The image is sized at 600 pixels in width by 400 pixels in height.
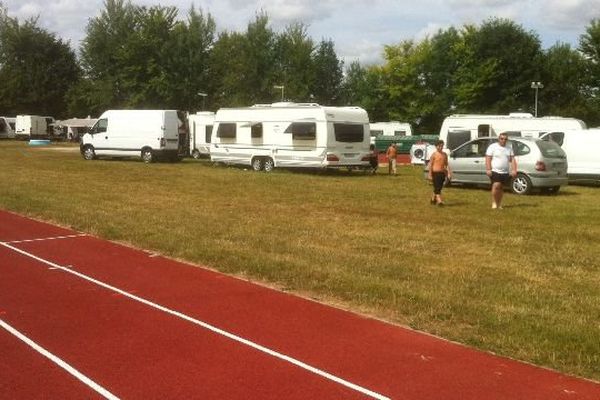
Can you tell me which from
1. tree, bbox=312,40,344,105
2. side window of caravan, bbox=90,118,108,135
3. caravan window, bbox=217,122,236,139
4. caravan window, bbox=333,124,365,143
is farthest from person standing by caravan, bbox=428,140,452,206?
tree, bbox=312,40,344,105

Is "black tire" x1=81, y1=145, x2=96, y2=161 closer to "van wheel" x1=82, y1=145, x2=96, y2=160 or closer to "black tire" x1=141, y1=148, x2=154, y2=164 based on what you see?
"van wheel" x1=82, y1=145, x2=96, y2=160

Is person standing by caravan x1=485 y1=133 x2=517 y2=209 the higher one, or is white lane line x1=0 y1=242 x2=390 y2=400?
person standing by caravan x1=485 y1=133 x2=517 y2=209

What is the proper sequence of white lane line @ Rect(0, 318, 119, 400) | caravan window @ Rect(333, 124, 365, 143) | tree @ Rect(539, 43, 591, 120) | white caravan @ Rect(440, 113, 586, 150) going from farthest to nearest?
tree @ Rect(539, 43, 591, 120) → white caravan @ Rect(440, 113, 586, 150) → caravan window @ Rect(333, 124, 365, 143) → white lane line @ Rect(0, 318, 119, 400)

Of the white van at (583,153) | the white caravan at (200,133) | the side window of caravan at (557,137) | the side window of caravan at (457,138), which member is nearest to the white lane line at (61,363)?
the white van at (583,153)

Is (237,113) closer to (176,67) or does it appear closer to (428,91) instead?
(176,67)

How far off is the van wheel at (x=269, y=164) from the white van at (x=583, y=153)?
11.0 meters

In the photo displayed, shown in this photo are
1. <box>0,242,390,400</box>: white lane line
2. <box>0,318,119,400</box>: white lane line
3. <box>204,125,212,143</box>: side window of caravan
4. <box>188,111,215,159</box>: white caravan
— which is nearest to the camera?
<box>0,318,119,400</box>: white lane line

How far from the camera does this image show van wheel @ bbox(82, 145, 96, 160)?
3584 cm

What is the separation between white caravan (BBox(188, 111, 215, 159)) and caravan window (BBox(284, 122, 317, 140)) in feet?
38.2

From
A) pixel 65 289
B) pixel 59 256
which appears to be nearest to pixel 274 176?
pixel 59 256

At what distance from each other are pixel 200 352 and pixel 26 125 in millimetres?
69249

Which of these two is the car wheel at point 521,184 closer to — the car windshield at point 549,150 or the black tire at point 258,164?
the car windshield at point 549,150

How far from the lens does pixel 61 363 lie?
5.43 m

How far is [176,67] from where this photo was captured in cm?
6581
